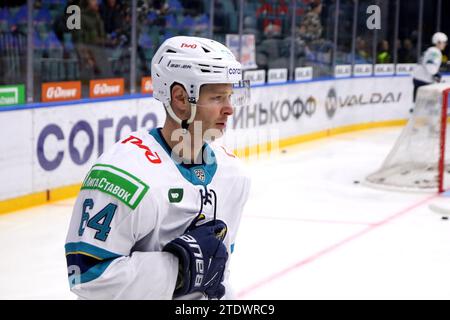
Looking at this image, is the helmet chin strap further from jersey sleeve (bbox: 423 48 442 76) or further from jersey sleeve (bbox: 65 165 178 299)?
jersey sleeve (bbox: 423 48 442 76)

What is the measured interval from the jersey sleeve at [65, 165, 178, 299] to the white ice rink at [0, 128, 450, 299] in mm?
2828

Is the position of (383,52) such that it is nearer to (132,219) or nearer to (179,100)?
(179,100)

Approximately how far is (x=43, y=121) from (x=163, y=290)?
219 inches

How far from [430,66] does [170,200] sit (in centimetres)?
1111

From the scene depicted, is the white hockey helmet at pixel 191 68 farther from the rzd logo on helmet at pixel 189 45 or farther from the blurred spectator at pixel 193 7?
the blurred spectator at pixel 193 7

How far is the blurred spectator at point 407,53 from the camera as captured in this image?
1471 cm

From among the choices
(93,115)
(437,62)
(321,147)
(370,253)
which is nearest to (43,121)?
(93,115)

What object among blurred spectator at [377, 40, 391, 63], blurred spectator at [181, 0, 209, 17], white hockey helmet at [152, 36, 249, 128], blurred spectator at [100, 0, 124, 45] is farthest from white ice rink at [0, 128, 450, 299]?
blurred spectator at [377, 40, 391, 63]

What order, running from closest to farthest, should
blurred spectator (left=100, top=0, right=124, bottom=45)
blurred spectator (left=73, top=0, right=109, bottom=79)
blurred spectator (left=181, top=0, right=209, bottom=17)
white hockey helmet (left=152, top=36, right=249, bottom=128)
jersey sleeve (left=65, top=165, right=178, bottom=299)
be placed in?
jersey sleeve (left=65, top=165, right=178, bottom=299)
white hockey helmet (left=152, top=36, right=249, bottom=128)
blurred spectator (left=73, top=0, right=109, bottom=79)
blurred spectator (left=100, top=0, right=124, bottom=45)
blurred spectator (left=181, top=0, right=209, bottom=17)

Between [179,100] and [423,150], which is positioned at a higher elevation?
[179,100]

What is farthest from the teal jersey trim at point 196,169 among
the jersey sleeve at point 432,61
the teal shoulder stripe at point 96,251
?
the jersey sleeve at point 432,61

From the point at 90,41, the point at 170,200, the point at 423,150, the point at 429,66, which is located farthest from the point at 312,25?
the point at 170,200

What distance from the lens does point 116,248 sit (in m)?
1.68

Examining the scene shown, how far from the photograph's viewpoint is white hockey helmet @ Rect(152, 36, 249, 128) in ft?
5.93
